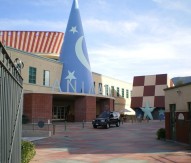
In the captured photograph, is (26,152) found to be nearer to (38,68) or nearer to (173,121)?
(173,121)

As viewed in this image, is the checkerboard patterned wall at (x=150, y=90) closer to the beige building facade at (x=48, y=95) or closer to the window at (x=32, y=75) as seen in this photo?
the beige building facade at (x=48, y=95)

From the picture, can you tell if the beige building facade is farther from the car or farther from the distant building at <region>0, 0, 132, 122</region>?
the car

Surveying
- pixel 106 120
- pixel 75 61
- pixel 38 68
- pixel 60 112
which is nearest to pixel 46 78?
pixel 38 68

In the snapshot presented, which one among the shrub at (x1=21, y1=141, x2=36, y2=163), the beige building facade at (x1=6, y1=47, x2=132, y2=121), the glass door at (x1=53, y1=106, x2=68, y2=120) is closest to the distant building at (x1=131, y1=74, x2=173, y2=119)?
the beige building facade at (x1=6, y1=47, x2=132, y2=121)

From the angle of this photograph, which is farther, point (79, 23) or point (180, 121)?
point (79, 23)

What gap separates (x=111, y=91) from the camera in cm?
6856

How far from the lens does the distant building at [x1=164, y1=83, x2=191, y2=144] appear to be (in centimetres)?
1798

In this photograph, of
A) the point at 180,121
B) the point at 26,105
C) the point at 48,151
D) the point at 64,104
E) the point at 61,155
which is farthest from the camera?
the point at 64,104

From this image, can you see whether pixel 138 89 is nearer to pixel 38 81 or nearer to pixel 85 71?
pixel 85 71

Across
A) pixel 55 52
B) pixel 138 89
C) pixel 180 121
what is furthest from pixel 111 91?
pixel 180 121

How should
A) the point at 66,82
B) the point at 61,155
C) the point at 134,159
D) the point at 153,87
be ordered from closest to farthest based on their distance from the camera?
1. the point at 134,159
2. the point at 61,155
3. the point at 66,82
4. the point at 153,87

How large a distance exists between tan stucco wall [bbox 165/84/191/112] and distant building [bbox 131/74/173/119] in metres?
45.9

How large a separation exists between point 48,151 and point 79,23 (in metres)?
38.3

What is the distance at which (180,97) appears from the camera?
19.2 metres
